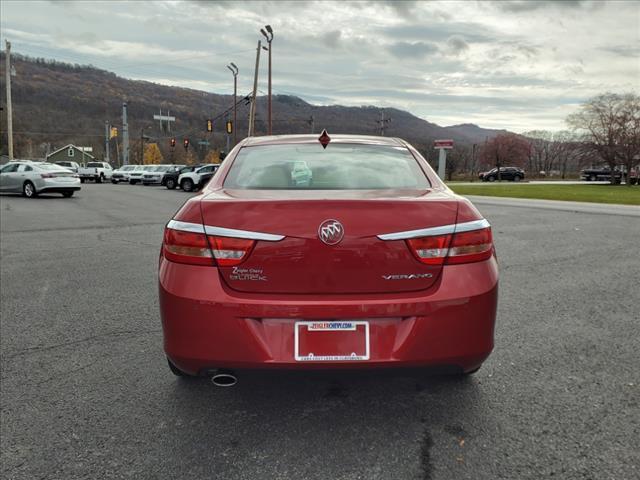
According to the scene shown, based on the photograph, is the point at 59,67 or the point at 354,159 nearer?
the point at 354,159

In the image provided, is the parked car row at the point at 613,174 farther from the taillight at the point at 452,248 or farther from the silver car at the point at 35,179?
the taillight at the point at 452,248

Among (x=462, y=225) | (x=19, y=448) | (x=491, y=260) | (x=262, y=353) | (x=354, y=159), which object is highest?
(x=354, y=159)

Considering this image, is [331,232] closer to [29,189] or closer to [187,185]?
[29,189]

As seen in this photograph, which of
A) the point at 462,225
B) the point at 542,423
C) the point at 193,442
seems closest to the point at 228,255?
the point at 193,442

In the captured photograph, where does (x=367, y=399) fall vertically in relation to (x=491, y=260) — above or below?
below

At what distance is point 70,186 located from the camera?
21.2 metres

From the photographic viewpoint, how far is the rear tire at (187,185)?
95.6 feet

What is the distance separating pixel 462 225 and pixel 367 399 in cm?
121

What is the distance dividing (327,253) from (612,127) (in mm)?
57758

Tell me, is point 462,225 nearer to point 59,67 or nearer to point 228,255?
point 228,255

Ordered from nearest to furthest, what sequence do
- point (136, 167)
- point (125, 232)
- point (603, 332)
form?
point (603, 332) < point (125, 232) < point (136, 167)

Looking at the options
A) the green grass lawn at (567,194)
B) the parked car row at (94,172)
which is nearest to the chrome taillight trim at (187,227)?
the green grass lawn at (567,194)

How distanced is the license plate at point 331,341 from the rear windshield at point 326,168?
0.83m

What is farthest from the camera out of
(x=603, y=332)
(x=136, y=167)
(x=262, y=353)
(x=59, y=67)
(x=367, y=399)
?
(x=59, y=67)
